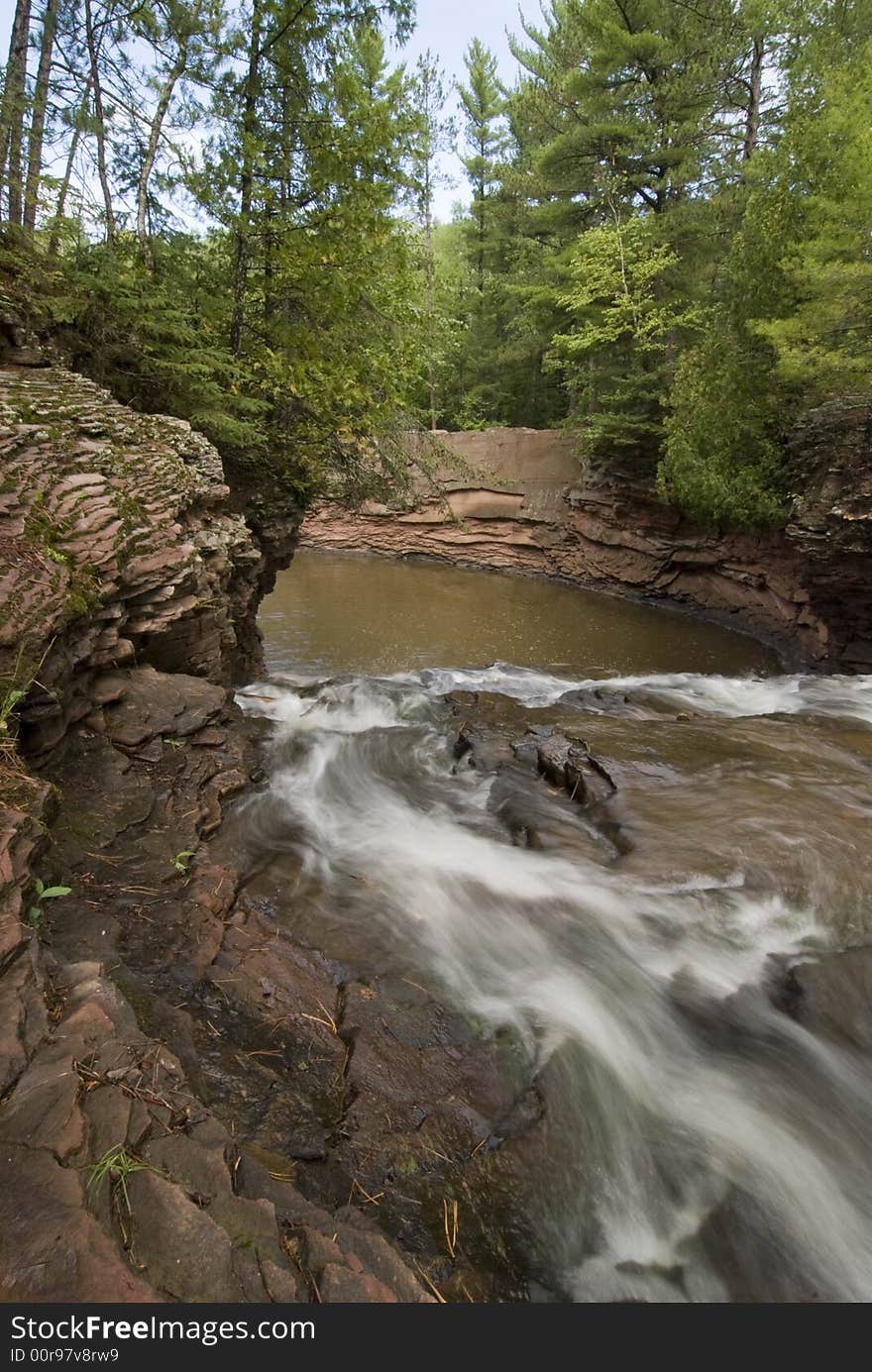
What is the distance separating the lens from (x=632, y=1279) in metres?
2.12

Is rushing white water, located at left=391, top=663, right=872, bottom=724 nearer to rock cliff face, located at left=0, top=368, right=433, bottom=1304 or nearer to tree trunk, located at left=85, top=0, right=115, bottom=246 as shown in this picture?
rock cliff face, located at left=0, top=368, right=433, bottom=1304

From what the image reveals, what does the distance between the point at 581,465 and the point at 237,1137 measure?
64.5 ft

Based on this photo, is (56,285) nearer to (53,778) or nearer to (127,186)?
(127,186)

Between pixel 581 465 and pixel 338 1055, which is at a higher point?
pixel 581 465

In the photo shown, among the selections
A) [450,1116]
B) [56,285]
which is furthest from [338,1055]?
[56,285]

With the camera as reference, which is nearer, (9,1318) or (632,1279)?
(9,1318)

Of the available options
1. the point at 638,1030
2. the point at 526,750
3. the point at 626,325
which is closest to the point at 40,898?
the point at 638,1030

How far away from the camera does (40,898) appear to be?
2562 mm

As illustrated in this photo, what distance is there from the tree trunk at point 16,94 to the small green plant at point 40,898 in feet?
22.1

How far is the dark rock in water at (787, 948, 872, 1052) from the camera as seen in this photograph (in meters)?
3.04

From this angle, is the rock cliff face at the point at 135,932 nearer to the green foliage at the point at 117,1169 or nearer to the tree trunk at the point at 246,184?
the green foliage at the point at 117,1169

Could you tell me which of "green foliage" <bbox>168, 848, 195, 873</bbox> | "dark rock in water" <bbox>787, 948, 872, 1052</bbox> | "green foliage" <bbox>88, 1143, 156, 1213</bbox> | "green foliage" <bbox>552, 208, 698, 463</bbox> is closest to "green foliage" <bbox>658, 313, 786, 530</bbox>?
"green foliage" <bbox>552, 208, 698, 463</bbox>

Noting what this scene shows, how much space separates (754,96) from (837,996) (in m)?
20.4

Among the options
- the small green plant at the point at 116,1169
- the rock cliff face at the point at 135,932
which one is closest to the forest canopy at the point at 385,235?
the rock cliff face at the point at 135,932
